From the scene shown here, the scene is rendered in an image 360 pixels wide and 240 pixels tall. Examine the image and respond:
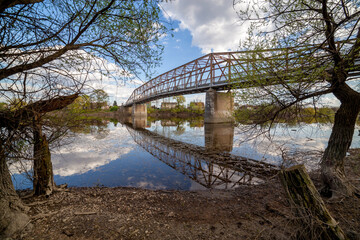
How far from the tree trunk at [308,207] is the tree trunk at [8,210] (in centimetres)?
463

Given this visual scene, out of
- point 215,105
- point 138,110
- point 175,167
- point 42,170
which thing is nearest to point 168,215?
point 42,170

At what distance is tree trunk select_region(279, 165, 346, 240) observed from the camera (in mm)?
2088

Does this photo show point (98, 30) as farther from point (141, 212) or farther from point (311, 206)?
point (311, 206)

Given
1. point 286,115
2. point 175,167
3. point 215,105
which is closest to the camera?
point 286,115

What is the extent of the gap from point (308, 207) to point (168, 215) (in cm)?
271

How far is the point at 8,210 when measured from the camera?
9.71ft

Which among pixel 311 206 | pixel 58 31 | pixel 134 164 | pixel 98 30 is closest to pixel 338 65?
pixel 311 206

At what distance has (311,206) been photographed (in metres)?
2.20

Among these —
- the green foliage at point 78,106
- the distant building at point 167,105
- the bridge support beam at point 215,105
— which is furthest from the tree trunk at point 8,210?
the distant building at point 167,105

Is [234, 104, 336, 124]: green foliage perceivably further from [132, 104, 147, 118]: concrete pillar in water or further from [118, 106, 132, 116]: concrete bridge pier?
[118, 106, 132, 116]: concrete bridge pier

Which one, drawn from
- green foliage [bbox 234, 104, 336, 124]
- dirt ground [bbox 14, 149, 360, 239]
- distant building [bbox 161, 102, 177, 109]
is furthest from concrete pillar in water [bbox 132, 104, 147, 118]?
green foliage [bbox 234, 104, 336, 124]

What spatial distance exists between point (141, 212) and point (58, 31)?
13.7 ft

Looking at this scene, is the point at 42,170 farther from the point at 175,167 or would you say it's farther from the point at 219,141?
the point at 219,141

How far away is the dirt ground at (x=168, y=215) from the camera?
116 inches
